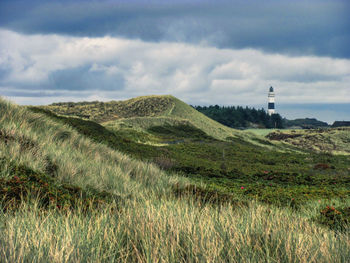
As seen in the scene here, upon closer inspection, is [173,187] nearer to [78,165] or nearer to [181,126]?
[78,165]

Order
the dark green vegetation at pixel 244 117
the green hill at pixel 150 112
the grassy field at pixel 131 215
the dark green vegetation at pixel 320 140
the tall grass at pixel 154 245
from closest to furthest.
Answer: the tall grass at pixel 154 245 → the grassy field at pixel 131 215 → the dark green vegetation at pixel 320 140 → the green hill at pixel 150 112 → the dark green vegetation at pixel 244 117

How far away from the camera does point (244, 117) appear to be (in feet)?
420

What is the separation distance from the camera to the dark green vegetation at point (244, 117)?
397ft

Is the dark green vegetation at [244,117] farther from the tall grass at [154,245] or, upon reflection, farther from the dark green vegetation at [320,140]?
the tall grass at [154,245]

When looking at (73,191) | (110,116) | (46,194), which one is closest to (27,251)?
(46,194)

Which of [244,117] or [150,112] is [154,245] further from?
[244,117]

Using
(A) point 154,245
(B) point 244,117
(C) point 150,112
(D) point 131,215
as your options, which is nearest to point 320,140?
(C) point 150,112

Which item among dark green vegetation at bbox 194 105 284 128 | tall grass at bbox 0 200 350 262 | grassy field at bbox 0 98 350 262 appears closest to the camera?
tall grass at bbox 0 200 350 262

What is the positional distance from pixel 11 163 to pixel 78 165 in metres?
2.28

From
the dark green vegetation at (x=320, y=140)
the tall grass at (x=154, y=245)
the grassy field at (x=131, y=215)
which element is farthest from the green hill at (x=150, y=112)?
the tall grass at (x=154, y=245)

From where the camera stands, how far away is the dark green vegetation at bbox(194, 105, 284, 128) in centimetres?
12088

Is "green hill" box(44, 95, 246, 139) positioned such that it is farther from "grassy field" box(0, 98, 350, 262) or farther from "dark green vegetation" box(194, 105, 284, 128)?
"grassy field" box(0, 98, 350, 262)

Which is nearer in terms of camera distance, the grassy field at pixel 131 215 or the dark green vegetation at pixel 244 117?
the grassy field at pixel 131 215

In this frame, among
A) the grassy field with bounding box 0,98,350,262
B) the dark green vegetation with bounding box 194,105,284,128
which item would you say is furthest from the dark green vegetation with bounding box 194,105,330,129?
the grassy field with bounding box 0,98,350,262
